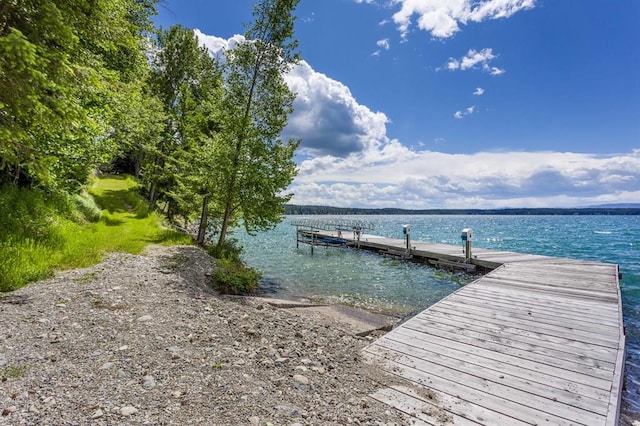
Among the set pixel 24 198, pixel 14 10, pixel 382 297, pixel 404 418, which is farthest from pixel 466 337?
pixel 24 198

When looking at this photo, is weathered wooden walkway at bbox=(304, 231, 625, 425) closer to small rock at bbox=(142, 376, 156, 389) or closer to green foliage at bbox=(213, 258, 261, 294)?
small rock at bbox=(142, 376, 156, 389)

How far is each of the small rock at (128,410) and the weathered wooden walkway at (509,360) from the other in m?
2.70

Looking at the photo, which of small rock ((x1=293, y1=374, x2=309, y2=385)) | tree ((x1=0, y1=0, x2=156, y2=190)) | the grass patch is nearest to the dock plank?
small rock ((x1=293, y1=374, x2=309, y2=385))

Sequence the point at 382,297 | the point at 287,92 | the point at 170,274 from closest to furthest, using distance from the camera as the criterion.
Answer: the point at 170,274 < the point at 382,297 < the point at 287,92

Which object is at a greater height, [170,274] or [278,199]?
[278,199]

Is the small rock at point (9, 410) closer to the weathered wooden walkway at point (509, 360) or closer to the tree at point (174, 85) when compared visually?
the weathered wooden walkway at point (509, 360)

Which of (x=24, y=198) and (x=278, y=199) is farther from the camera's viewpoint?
(x=278, y=199)

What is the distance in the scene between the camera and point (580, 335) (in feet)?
20.1

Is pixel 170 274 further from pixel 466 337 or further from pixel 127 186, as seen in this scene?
pixel 127 186

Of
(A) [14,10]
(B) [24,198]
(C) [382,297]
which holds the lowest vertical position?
(C) [382,297]

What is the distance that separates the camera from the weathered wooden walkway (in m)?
3.80

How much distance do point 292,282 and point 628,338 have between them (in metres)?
11.9

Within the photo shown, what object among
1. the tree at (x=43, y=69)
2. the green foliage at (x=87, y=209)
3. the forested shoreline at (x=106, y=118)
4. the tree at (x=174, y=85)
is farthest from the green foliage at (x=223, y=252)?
the tree at (x=174, y=85)

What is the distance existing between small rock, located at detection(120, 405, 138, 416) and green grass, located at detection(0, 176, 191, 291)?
16.8 feet
